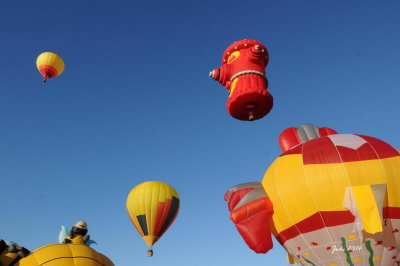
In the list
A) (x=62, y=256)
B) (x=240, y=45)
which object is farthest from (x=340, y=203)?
(x=240, y=45)

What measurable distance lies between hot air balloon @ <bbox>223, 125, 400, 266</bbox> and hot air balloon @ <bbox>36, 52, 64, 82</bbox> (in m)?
15.7

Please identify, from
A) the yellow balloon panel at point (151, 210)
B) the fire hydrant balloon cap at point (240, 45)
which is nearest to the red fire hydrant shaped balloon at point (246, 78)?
the fire hydrant balloon cap at point (240, 45)

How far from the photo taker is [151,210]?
17281 mm

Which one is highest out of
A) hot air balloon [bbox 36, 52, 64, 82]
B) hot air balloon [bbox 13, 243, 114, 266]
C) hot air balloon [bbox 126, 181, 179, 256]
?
hot air balloon [bbox 36, 52, 64, 82]

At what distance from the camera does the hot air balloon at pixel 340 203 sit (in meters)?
7.68

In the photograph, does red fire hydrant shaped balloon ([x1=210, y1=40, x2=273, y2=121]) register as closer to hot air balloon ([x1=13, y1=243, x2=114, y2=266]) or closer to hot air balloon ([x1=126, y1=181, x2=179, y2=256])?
hot air balloon ([x1=13, y1=243, x2=114, y2=266])

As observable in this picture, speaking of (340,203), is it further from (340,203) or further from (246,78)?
(246,78)

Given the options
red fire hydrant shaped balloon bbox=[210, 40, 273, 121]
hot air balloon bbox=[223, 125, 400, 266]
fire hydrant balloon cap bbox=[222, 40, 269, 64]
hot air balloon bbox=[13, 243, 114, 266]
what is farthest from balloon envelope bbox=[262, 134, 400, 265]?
hot air balloon bbox=[13, 243, 114, 266]

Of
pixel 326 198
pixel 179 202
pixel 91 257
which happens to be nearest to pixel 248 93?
pixel 326 198

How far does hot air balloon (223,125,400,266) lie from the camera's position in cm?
768

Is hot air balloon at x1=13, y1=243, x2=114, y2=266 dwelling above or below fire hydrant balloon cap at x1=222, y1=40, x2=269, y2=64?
below

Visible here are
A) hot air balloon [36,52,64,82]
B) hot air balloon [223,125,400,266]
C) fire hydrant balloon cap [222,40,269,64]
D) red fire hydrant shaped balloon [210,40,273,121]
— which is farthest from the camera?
hot air balloon [36,52,64,82]

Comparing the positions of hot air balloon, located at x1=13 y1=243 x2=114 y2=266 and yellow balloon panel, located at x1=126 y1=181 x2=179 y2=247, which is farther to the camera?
yellow balloon panel, located at x1=126 y1=181 x2=179 y2=247

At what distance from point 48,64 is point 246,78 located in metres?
13.6
